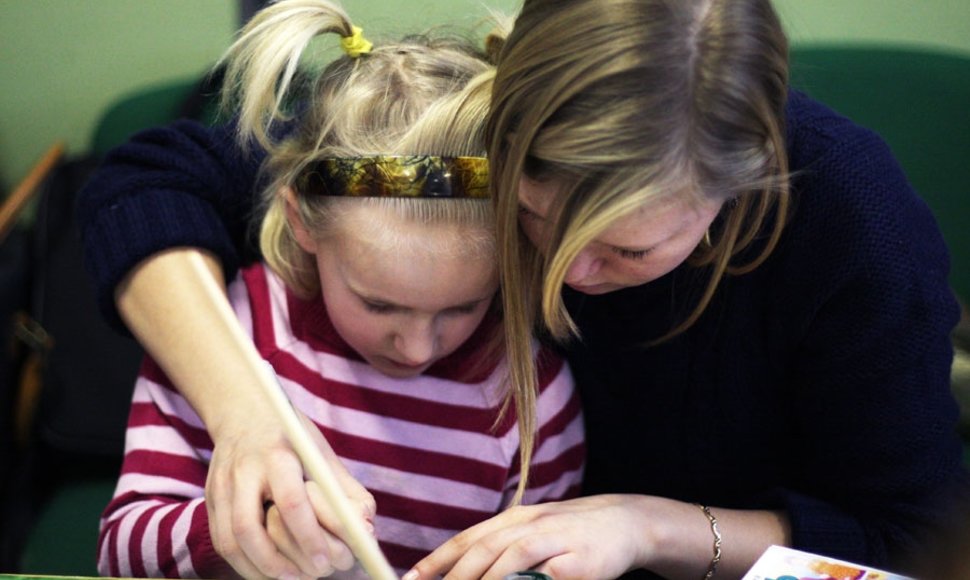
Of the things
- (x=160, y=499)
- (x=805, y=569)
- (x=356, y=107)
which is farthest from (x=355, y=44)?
(x=805, y=569)

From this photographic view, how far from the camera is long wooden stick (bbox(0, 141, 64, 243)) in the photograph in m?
1.63

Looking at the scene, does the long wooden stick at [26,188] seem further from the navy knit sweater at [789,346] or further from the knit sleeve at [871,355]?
the knit sleeve at [871,355]

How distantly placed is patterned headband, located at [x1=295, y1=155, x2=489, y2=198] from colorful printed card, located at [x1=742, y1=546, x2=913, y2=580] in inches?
14.2

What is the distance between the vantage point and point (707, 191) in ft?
2.56

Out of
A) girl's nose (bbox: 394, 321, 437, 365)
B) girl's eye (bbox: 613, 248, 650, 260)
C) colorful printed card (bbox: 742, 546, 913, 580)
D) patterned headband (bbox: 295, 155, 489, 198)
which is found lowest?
colorful printed card (bbox: 742, 546, 913, 580)

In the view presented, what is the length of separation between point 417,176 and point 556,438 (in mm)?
313

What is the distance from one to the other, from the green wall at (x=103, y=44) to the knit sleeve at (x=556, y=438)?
31.1 inches

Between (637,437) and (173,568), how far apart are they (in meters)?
0.46

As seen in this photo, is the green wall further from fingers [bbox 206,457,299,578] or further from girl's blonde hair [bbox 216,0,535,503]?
fingers [bbox 206,457,299,578]

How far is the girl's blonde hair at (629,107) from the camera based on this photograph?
0.73m

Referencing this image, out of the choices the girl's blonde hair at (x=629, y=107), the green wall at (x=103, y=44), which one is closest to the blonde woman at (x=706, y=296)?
the girl's blonde hair at (x=629, y=107)

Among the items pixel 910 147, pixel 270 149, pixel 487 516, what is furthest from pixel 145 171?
pixel 910 147

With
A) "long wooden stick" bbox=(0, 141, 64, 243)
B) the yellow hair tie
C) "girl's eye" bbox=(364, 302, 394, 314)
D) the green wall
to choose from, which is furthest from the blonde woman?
the green wall

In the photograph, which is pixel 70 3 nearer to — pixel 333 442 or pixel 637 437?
pixel 333 442
